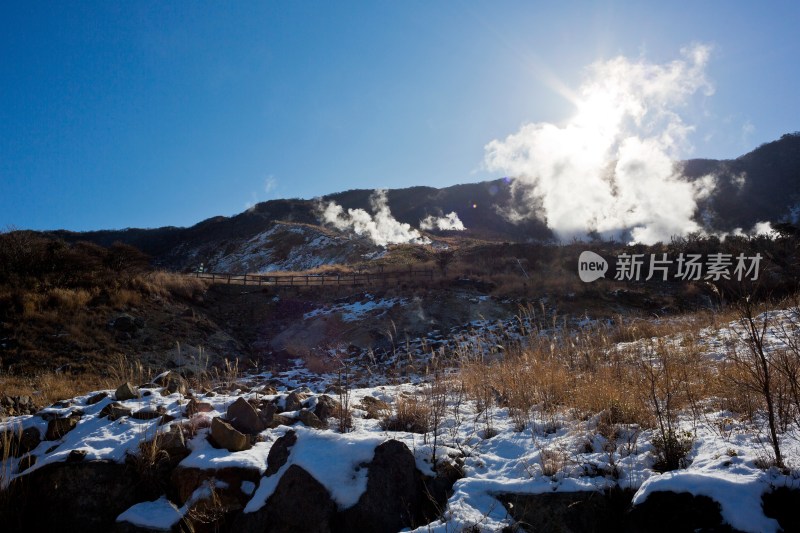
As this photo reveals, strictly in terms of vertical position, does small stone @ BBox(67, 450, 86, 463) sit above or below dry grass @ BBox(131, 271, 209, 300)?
below

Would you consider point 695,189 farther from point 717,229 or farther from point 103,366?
point 103,366

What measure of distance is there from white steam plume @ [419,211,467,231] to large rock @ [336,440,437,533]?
258 feet

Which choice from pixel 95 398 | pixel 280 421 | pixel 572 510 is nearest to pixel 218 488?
pixel 280 421

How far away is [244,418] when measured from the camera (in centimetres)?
429

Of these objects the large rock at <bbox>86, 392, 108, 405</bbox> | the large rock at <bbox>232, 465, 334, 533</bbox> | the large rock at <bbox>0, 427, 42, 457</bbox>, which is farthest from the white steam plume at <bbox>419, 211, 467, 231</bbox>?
the large rock at <bbox>232, 465, 334, 533</bbox>

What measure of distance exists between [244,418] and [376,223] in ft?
228

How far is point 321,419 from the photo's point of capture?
4.50m

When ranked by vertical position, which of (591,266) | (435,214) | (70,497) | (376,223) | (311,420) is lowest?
(70,497)

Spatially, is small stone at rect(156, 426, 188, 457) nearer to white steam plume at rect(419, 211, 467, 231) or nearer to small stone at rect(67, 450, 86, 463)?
small stone at rect(67, 450, 86, 463)

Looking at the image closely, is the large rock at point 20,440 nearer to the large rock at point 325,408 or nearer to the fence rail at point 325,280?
the large rock at point 325,408

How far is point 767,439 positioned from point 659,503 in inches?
39.5

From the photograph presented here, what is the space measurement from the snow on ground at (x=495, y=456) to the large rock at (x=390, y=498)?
0.08 meters

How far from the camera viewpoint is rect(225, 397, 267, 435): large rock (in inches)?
167

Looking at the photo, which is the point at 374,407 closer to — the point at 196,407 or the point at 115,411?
the point at 196,407
